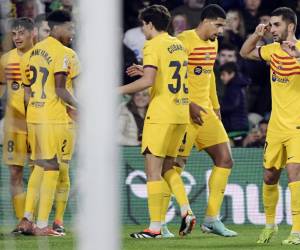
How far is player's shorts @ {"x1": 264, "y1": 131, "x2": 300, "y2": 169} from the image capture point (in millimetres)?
9305

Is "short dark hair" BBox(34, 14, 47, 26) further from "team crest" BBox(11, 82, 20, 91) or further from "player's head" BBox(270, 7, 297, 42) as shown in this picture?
"player's head" BBox(270, 7, 297, 42)

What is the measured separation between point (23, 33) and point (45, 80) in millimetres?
455

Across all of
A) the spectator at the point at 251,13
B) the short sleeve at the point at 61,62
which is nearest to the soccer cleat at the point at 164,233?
the short sleeve at the point at 61,62

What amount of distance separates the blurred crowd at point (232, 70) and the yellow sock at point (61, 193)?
228cm

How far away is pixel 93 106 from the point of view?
4605 mm

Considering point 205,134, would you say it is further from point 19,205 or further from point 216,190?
point 19,205

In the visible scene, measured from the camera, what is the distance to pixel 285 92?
372 inches

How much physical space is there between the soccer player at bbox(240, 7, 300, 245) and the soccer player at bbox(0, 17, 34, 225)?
209cm

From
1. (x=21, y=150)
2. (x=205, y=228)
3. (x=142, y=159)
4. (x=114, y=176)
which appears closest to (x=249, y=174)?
(x=142, y=159)

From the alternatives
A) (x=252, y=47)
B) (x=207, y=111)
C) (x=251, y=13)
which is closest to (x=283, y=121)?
(x=252, y=47)

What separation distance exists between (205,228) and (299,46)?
2.22m

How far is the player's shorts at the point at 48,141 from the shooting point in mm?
10234

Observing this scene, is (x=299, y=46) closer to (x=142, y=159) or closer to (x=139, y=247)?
(x=139, y=247)

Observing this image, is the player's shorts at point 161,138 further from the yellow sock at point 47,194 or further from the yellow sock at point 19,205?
the yellow sock at point 19,205
